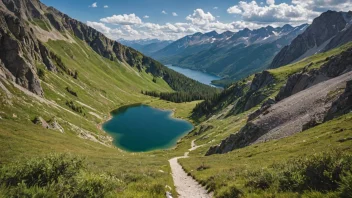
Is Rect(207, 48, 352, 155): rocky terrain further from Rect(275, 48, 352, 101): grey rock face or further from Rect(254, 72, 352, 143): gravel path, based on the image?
Rect(275, 48, 352, 101): grey rock face

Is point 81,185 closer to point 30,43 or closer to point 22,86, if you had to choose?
point 22,86

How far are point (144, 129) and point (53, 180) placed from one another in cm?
12344

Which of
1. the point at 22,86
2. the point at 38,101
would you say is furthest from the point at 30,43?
the point at 38,101

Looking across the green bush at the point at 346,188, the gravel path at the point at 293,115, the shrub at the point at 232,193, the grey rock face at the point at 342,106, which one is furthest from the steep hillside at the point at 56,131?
the grey rock face at the point at 342,106

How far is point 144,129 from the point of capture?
135 metres

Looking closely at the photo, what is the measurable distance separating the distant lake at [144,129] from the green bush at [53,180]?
87.4 metres

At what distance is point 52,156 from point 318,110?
157ft

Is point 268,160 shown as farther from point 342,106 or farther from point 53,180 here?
point 53,180

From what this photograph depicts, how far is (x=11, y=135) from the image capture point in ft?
168

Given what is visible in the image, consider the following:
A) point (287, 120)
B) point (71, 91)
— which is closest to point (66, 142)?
point (287, 120)

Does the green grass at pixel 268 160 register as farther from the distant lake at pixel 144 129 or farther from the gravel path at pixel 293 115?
the distant lake at pixel 144 129

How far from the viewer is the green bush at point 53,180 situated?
34.4 feet

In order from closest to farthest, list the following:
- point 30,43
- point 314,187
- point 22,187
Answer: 1. point 22,187
2. point 314,187
3. point 30,43

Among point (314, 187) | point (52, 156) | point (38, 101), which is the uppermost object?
point (38, 101)
